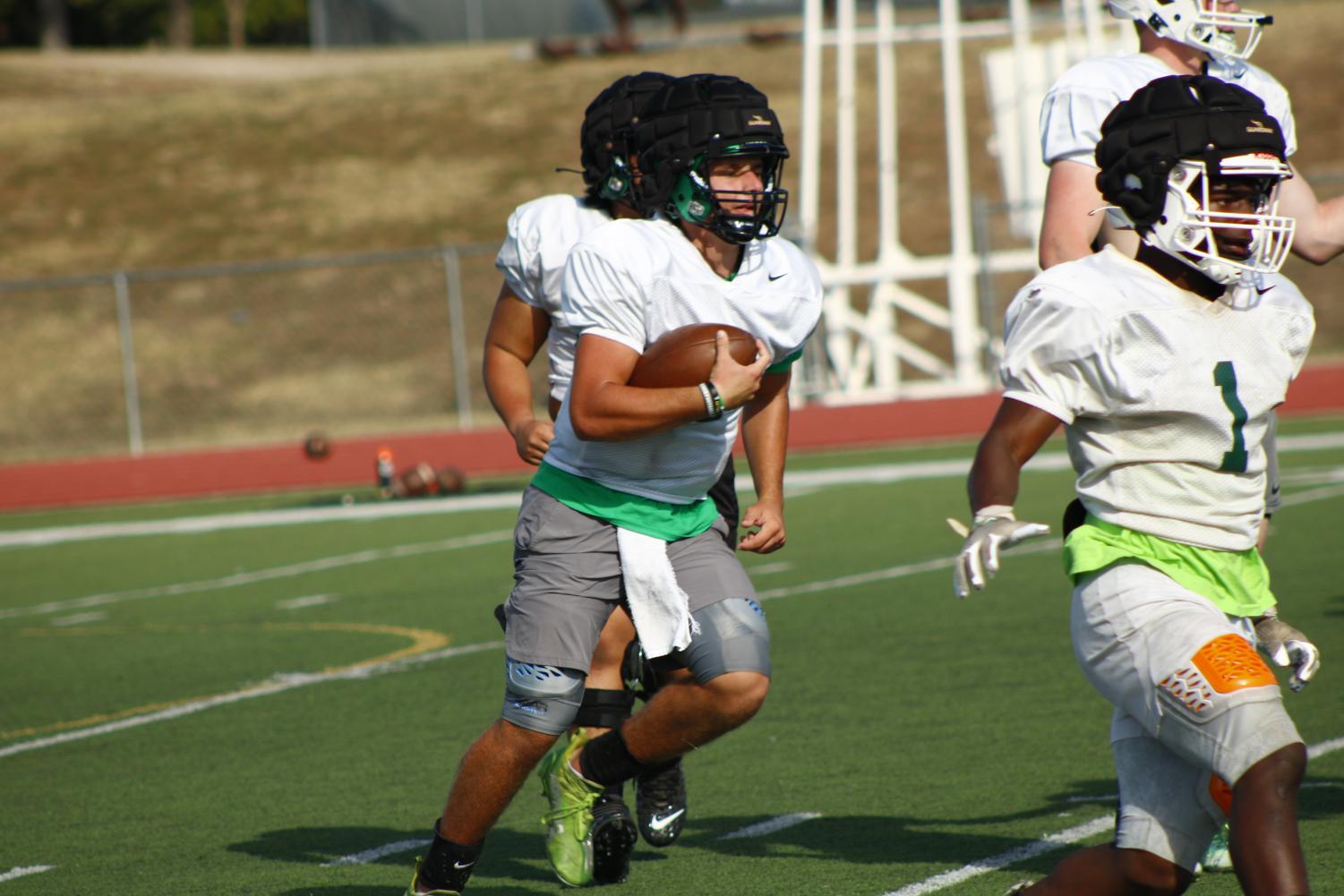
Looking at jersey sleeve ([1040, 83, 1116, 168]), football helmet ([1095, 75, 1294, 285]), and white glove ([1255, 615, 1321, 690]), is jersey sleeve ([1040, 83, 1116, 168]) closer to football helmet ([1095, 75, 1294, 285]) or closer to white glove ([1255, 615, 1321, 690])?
football helmet ([1095, 75, 1294, 285])

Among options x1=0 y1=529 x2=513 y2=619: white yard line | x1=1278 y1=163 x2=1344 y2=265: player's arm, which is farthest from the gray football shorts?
x1=0 y1=529 x2=513 y2=619: white yard line

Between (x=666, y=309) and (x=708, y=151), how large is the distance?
37 cm

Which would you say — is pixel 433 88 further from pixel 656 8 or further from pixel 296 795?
pixel 296 795

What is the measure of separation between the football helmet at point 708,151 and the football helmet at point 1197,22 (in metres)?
0.99

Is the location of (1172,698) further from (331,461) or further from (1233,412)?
(331,461)

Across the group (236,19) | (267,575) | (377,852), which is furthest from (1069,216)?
(236,19)

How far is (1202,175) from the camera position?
11.0ft

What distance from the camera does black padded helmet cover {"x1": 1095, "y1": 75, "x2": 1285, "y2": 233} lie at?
133 inches

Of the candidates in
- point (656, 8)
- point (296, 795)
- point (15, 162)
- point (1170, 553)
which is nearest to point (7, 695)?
point (296, 795)

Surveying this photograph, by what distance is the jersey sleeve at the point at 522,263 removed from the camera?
5137 mm

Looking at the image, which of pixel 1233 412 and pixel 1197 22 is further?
pixel 1197 22

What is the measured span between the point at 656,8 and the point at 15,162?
49.5ft

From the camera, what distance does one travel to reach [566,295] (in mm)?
4234

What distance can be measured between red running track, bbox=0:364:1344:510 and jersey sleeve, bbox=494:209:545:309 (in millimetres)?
12459
